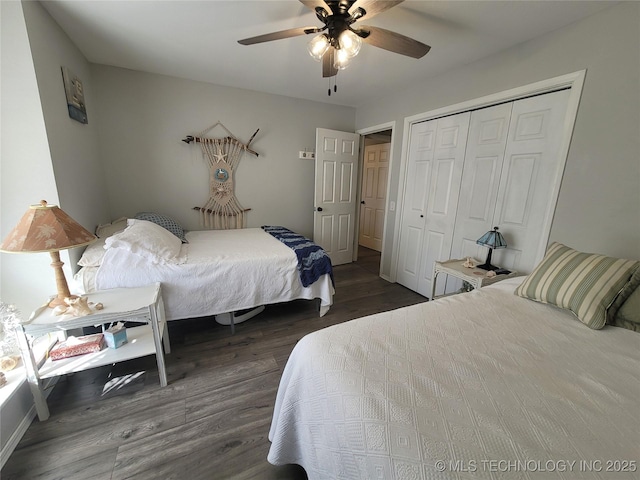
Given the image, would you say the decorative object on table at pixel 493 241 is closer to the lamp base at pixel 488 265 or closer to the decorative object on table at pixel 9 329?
the lamp base at pixel 488 265

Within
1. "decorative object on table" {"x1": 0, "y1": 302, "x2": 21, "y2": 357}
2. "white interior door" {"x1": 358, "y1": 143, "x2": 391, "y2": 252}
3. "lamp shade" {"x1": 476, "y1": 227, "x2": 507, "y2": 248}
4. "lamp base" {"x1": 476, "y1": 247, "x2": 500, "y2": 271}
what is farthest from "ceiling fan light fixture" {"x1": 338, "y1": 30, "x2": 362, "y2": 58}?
"white interior door" {"x1": 358, "y1": 143, "x2": 391, "y2": 252}

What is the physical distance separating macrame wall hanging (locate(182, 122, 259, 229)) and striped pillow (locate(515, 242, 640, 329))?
320 centimetres

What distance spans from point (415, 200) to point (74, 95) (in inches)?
134

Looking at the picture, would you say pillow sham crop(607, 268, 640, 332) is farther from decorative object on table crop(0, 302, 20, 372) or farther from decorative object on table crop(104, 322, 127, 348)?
decorative object on table crop(0, 302, 20, 372)

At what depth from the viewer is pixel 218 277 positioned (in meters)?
2.12

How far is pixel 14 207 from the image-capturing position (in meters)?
1.63

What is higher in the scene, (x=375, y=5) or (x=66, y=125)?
(x=375, y=5)

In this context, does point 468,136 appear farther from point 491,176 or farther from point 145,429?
point 145,429

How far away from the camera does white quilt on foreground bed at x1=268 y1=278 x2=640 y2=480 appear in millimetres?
650

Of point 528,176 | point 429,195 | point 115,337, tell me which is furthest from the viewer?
point 429,195

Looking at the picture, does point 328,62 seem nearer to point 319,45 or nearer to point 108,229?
point 319,45

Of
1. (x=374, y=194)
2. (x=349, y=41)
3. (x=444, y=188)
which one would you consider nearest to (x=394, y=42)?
(x=349, y=41)

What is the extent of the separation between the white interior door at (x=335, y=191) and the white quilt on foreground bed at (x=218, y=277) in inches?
55.1

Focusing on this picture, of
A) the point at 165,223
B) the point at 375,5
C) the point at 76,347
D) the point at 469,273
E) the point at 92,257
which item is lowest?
the point at 76,347
